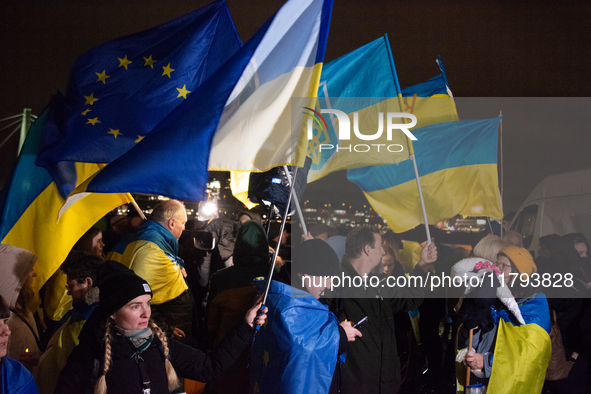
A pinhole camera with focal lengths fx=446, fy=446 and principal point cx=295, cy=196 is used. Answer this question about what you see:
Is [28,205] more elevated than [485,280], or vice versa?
[28,205]

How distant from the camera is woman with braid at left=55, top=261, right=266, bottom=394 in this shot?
215cm

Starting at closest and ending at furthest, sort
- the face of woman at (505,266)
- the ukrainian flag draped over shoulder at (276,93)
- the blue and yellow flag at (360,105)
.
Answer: the ukrainian flag draped over shoulder at (276,93), the face of woman at (505,266), the blue and yellow flag at (360,105)

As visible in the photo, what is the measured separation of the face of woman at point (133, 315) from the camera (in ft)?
7.32

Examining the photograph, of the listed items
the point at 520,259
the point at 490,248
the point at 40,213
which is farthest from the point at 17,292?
the point at 520,259

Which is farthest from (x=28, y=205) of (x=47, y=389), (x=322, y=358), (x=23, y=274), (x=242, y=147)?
(x=322, y=358)

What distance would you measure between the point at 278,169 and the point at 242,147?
1020 mm

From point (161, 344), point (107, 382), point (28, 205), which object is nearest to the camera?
point (107, 382)

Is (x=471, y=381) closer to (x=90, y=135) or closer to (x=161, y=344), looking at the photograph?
(x=161, y=344)

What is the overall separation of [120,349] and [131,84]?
241cm

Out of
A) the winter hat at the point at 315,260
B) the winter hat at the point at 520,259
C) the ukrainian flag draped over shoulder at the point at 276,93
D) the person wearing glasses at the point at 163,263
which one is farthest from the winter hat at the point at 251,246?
the winter hat at the point at 520,259

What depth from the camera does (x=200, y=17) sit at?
3.95m

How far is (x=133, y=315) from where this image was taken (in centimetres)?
224

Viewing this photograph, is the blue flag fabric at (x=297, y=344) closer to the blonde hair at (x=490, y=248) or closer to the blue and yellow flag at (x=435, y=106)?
the blonde hair at (x=490, y=248)

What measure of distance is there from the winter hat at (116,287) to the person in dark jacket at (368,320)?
1331mm
